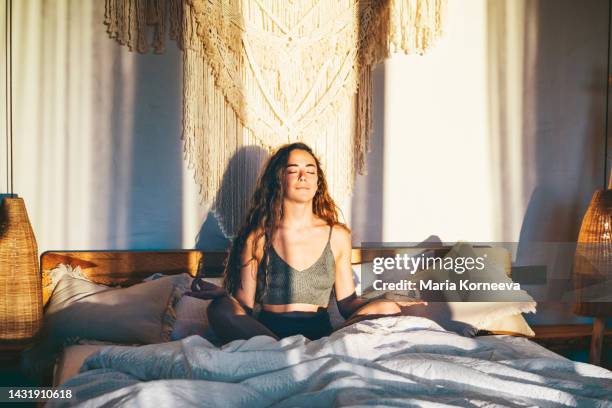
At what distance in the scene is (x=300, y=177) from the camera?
7.34ft

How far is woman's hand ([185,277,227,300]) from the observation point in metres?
2.24

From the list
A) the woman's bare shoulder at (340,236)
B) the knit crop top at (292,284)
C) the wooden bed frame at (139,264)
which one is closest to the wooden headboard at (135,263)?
the wooden bed frame at (139,264)

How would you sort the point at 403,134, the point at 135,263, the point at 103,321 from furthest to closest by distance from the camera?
the point at 403,134
the point at 135,263
the point at 103,321

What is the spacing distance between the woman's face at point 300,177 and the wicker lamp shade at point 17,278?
40.3 inches

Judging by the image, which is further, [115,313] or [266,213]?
[266,213]

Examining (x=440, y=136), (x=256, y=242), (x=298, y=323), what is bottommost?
(x=298, y=323)

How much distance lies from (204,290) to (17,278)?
70 cm

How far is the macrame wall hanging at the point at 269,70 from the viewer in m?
2.53

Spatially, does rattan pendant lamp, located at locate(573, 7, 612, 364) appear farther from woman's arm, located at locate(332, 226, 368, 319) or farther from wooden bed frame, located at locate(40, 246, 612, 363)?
woman's arm, located at locate(332, 226, 368, 319)

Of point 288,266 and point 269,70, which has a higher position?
point 269,70

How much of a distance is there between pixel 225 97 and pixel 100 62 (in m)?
0.57

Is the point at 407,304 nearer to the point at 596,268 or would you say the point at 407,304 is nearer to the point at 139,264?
the point at 596,268

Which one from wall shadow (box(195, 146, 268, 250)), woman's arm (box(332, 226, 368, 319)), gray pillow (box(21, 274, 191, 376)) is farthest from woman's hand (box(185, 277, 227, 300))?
woman's arm (box(332, 226, 368, 319))

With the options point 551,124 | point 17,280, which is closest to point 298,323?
point 17,280
